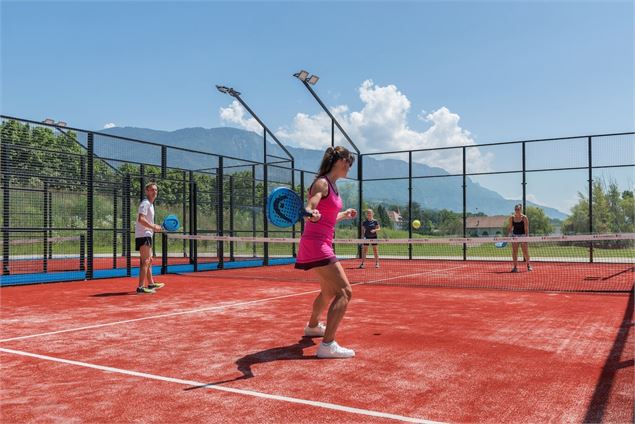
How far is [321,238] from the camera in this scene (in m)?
4.79

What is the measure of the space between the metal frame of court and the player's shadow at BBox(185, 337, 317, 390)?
25.2ft

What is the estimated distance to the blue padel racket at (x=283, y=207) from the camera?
17.9 ft

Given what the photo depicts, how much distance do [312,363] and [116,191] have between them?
1065 cm

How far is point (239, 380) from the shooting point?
160 inches

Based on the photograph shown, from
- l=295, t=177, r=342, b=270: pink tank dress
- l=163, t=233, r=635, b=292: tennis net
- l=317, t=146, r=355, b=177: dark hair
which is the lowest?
l=163, t=233, r=635, b=292: tennis net

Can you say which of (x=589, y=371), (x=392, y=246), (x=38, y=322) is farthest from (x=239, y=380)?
(x=392, y=246)

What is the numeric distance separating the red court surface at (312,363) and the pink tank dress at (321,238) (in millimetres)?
864

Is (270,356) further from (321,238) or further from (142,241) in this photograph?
(142,241)

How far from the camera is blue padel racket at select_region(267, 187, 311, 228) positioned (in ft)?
17.9

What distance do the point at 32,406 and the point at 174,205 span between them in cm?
1772

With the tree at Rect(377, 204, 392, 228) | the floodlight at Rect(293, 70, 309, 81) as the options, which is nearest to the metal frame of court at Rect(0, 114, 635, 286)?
the floodlight at Rect(293, 70, 309, 81)

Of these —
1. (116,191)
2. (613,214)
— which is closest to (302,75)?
(116,191)

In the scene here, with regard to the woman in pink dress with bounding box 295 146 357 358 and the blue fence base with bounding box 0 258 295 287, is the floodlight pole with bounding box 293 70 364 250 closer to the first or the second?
the blue fence base with bounding box 0 258 295 287

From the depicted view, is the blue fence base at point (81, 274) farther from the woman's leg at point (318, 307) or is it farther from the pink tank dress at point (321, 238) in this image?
the pink tank dress at point (321, 238)
